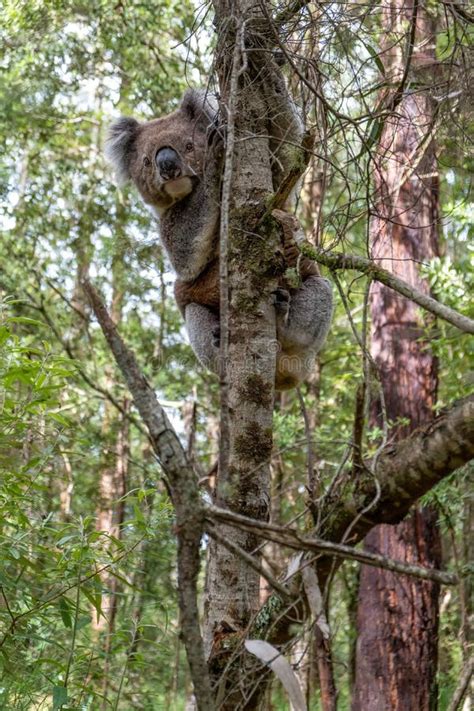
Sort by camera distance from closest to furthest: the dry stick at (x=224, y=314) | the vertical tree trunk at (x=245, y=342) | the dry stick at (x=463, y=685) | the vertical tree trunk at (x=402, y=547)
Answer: the dry stick at (x=224, y=314) → the vertical tree trunk at (x=245, y=342) → the dry stick at (x=463, y=685) → the vertical tree trunk at (x=402, y=547)

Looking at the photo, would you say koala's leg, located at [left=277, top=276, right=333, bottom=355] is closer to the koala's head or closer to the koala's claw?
the koala's claw

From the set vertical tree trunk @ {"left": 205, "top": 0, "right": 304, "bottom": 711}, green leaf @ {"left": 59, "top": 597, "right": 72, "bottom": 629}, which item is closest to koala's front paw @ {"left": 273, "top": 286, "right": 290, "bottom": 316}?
vertical tree trunk @ {"left": 205, "top": 0, "right": 304, "bottom": 711}

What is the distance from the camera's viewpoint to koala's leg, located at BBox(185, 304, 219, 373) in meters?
5.27

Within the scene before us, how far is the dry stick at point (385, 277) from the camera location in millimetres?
2482

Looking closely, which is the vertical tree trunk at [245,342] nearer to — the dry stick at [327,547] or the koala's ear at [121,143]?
the dry stick at [327,547]

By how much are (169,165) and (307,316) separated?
53.5 inches

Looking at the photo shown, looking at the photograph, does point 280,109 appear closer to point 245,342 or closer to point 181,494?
point 245,342

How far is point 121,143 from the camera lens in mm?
5832

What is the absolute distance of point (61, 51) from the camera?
966cm

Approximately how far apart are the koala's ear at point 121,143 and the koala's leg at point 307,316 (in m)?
1.75

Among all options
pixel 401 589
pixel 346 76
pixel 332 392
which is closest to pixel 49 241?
pixel 332 392

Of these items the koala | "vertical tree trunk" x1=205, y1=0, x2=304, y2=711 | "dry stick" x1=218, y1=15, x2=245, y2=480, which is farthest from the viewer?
the koala

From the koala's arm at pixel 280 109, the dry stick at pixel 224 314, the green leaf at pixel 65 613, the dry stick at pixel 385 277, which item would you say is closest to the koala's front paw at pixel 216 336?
the koala's arm at pixel 280 109

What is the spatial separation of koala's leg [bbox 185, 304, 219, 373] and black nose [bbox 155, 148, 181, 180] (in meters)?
0.92
